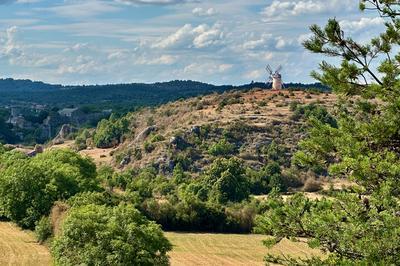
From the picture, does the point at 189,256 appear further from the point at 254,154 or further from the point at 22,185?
the point at 254,154

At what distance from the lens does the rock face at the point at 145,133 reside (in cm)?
12288

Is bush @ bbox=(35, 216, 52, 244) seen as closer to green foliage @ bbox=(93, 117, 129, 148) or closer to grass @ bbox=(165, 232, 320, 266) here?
grass @ bbox=(165, 232, 320, 266)

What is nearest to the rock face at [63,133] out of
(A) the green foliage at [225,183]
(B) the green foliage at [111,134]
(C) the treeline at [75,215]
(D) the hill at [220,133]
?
(B) the green foliage at [111,134]

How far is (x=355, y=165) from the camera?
15961 millimetres

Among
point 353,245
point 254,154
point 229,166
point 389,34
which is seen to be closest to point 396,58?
point 389,34

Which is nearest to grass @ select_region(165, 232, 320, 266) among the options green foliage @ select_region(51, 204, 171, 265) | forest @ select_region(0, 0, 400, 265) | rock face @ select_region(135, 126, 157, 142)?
forest @ select_region(0, 0, 400, 265)

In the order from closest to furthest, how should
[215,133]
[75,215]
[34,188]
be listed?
[75,215], [34,188], [215,133]

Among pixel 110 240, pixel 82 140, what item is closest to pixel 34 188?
pixel 110 240

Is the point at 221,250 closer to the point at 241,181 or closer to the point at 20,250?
the point at 20,250

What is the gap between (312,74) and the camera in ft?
61.7

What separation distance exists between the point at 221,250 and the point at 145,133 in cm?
6490

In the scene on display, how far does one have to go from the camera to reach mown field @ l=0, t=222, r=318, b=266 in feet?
169

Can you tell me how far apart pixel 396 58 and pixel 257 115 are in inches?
3979

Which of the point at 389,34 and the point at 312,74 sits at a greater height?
the point at 389,34
